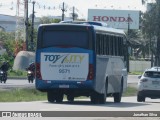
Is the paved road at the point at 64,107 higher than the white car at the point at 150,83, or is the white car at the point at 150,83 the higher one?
the white car at the point at 150,83

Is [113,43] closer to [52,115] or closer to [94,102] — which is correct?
[94,102]

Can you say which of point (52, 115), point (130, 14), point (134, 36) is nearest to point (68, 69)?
point (52, 115)

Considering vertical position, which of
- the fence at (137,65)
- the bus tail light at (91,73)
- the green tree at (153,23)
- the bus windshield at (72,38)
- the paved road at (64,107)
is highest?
the green tree at (153,23)

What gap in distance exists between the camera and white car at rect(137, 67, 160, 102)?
3816 centimetres

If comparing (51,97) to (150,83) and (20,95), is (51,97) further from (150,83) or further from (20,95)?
(150,83)

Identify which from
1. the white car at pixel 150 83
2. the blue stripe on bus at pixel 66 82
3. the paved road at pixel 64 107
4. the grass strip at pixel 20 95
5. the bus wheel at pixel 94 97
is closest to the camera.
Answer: the paved road at pixel 64 107

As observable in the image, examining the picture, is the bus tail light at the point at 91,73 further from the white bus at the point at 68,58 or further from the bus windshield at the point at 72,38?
the bus windshield at the point at 72,38

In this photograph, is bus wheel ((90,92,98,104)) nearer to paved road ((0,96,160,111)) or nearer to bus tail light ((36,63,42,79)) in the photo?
paved road ((0,96,160,111))

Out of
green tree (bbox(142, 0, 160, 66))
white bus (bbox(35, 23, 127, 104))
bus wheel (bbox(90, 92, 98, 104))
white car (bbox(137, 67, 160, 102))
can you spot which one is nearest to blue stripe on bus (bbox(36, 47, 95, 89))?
white bus (bbox(35, 23, 127, 104))

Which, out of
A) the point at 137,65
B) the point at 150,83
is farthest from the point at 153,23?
the point at 150,83

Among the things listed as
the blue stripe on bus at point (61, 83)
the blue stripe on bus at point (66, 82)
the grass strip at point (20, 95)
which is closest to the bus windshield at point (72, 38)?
the blue stripe on bus at point (66, 82)

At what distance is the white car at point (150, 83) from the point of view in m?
38.2

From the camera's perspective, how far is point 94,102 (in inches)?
1309

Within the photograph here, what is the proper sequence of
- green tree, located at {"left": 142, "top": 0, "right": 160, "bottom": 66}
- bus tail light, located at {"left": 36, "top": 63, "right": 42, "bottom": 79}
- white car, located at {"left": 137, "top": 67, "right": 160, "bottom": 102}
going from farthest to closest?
green tree, located at {"left": 142, "top": 0, "right": 160, "bottom": 66}, white car, located at {"left": 137, "top": 67, "right": 160, "bottom": 102}, bus tail light, located at {"left": 36, "top": 63, "right": 42, "bottom": 79}
